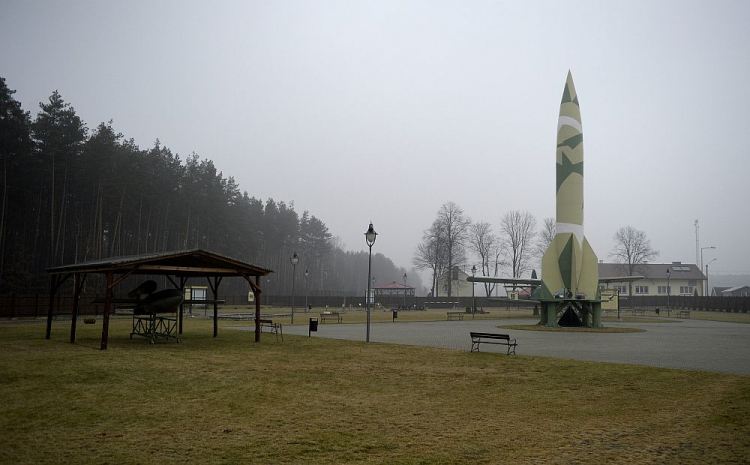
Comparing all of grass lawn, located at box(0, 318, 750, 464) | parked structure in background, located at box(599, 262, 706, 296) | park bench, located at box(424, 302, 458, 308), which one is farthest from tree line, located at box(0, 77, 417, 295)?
parked structure in background, located at box(599, 262, 706, 296)

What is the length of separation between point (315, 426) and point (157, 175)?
61.8 meters

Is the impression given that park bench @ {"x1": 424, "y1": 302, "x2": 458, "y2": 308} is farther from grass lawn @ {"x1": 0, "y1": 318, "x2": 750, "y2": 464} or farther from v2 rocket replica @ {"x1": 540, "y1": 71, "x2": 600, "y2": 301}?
grass lawn @ {"x1": 0, "y1": 318, "x2": 750, "y2": 464}

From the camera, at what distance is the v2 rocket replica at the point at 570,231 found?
34.2m

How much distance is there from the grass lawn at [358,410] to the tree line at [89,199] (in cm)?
3221

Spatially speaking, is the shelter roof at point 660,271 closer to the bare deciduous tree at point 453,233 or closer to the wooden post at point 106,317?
the bare deciduous tree at point 453,233

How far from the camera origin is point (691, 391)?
11859mm

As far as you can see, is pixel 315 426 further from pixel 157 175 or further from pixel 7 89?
pixel 157 175

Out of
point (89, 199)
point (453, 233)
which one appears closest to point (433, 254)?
point (453, 233)

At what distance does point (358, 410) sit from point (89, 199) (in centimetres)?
5145

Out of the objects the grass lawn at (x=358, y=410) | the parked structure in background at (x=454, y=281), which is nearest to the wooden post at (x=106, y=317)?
the grass lawn at (x=358, y=410)

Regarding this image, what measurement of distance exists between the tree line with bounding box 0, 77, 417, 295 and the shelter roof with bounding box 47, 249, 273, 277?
25105 millimetres

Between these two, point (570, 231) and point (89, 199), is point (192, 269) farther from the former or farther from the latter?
point (89, 199)

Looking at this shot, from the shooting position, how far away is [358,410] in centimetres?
1000

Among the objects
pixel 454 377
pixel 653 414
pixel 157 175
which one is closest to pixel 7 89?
pixel 157 175
